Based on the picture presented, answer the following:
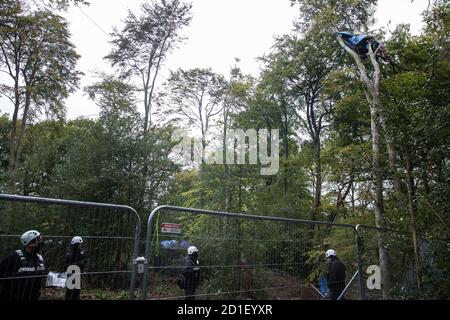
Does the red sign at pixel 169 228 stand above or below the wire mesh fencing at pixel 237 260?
above

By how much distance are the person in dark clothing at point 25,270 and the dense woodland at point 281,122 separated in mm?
5615

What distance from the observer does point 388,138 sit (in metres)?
6.16

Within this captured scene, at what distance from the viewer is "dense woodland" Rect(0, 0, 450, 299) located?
248 inches

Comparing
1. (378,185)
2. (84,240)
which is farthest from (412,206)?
(84,240)

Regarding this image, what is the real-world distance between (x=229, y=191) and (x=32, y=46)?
1327 centimetres

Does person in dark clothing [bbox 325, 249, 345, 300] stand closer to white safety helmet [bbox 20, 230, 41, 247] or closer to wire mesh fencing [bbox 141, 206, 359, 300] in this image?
wire mesh fencing [bbox 141, 206, 359, 300]

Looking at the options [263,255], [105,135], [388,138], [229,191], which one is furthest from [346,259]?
[105,135]

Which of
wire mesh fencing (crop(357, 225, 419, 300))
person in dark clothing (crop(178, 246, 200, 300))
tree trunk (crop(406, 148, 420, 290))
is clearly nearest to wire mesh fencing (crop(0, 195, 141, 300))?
person in dark clothing (crop(178, 246, 200, 300))

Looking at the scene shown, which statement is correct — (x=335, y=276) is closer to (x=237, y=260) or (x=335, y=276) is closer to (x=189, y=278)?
(x=237, y=260)

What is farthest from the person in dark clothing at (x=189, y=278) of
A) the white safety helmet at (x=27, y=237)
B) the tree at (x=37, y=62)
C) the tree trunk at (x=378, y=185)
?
the tree at (x=37, y=62)

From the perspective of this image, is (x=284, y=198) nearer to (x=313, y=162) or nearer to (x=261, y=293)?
(x=313, y=162)

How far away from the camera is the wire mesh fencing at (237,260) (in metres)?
3.71

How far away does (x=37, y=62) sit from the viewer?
18.2m

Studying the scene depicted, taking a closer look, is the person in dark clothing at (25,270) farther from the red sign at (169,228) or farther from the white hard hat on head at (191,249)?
the white hard hat on head at (191,249)
